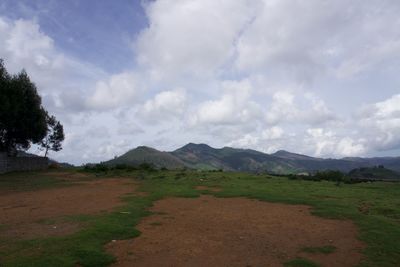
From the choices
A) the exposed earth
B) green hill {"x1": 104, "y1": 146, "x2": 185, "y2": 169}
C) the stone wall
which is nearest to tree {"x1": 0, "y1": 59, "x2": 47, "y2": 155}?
the stone wall

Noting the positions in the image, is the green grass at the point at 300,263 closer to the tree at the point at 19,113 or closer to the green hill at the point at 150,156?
the tree at the point at 19,113

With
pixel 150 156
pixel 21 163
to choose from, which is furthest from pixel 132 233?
pixel 150 156

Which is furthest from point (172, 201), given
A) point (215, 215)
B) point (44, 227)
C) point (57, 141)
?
point (57, 141)

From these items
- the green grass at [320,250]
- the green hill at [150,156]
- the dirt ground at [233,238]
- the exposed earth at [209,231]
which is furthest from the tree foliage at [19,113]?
the green hill at [150,156]

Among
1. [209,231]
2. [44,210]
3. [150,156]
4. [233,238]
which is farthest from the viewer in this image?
[150,156]

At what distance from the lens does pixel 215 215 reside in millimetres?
15891

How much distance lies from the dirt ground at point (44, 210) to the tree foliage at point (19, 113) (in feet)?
59.4

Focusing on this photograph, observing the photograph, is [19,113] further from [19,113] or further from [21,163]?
[21,163]

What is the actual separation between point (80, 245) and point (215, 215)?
6675 millimetres

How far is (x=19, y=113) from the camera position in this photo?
140 feet

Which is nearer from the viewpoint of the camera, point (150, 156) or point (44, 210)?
point (44, 210)

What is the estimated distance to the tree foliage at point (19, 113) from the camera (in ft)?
129

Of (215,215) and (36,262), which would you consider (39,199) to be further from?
(36,262)

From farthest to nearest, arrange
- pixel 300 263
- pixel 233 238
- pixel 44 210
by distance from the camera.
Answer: pixel 44 210
pixel 233 238
pixel 300 263
